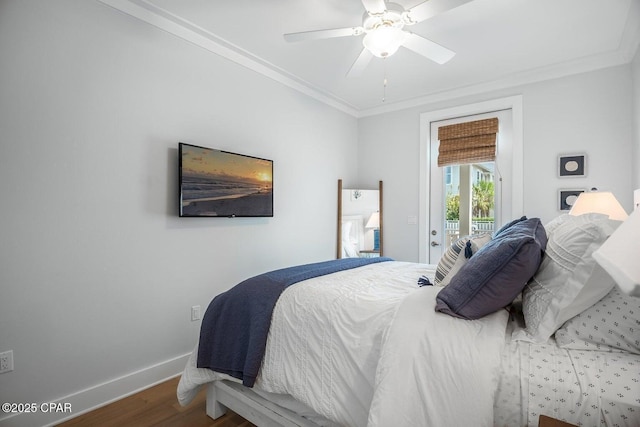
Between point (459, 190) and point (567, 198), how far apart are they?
3.25 feet

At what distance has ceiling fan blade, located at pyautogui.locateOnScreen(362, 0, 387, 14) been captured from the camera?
180 centimetres

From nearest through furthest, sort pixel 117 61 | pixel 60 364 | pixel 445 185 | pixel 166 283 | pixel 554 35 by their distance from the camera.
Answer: pixel 60 364 < pixel 117 61 < pixel 166 283 < pixel 554 35 < pixel 445 185

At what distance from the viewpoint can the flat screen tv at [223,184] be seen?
7.97 ft

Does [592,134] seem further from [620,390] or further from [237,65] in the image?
[237,65]

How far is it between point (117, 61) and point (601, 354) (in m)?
2.86

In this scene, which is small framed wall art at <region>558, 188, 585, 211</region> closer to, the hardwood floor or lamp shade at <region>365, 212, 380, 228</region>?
lamp shade at <region>365, 212, 380, 228</region>

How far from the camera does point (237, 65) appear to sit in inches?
114

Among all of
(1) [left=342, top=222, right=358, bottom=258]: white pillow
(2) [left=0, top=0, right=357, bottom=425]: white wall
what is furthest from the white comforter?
(1) [left=342, top=222, right=358, bottom=258]: white pillow

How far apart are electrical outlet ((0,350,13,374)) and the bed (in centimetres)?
112

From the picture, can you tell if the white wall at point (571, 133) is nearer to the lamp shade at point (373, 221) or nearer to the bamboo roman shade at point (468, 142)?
the bamboo roman shade at point (468, 142)

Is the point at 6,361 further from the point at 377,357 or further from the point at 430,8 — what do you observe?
the point at 430,8

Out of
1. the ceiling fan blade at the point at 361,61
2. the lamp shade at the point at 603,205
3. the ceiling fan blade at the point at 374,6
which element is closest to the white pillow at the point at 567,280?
the lamp shade at the point at 603,205

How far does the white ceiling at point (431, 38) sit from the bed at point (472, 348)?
5.66ft

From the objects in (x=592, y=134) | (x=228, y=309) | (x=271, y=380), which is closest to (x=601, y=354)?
(x=271, y=380)
